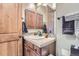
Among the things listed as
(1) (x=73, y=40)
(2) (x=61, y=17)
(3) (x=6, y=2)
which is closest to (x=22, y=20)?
(3) (x=6, y=2)

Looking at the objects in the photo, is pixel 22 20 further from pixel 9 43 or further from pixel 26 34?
pixel 9 43

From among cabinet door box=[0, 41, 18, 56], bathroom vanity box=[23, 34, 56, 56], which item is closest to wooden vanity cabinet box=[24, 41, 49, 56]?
bathroom vanity box=[23, 34, 56, 56]

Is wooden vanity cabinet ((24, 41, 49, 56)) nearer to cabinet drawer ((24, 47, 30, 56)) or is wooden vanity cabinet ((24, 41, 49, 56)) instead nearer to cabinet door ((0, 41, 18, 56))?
cabinet drawer ((24, 47, 30, 56))

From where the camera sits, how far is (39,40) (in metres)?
2.12

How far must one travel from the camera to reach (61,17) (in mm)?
2145

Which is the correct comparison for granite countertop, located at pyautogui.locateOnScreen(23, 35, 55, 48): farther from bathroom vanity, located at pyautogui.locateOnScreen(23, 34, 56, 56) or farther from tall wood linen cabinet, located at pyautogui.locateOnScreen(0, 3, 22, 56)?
tall wood linen cabinet, located at pyautogui.locateOnScreen(0, 3, 22, 56)

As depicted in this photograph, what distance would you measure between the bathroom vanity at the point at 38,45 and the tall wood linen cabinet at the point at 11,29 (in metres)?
0.09

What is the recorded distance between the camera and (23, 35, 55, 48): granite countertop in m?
2.11

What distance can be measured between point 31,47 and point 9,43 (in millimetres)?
272

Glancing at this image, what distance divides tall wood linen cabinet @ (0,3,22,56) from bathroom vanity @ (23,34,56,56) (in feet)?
0.30

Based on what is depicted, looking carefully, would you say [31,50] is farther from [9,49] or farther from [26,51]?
[9,49]

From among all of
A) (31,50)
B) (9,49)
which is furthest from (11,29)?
(31,50)

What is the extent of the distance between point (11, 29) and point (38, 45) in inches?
15.1

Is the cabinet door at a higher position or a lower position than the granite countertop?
lower
